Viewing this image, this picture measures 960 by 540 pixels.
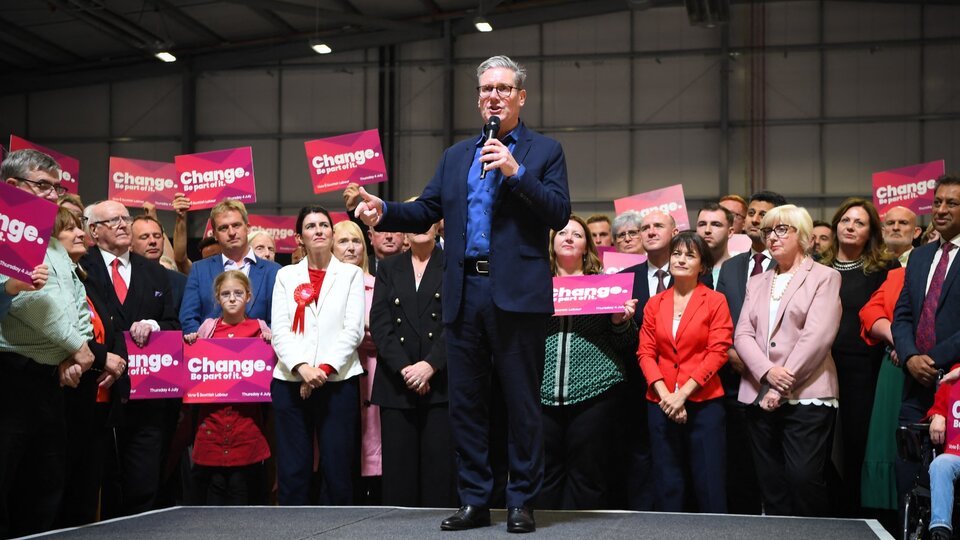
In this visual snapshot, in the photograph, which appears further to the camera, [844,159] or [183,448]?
[844,159]

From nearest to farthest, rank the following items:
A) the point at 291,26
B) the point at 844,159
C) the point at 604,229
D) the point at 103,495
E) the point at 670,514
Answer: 1. the point at 670,514
2. the point at 103,495
3. the point at 604,229
4. the point at 844,159
5. the point at 291,26

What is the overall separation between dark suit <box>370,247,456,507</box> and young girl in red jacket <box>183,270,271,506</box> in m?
0.71

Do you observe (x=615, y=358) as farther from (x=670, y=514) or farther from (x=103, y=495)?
(x=103, y=495)

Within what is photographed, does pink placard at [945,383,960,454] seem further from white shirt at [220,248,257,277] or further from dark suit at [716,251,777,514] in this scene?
white shirt at [220,248,257,277]

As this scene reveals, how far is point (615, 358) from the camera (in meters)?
4.78

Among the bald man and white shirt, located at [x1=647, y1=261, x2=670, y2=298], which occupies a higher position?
the bald man

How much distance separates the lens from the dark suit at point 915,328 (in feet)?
13.3

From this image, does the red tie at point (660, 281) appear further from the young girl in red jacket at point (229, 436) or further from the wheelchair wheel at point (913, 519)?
the young girl in red jacket at point (229, 436)

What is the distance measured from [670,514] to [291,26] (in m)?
14.0

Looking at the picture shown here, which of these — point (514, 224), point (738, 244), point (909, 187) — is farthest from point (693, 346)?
point (909, 187)

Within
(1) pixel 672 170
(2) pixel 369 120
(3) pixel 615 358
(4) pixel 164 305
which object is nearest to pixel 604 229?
(3) pixel 615 358

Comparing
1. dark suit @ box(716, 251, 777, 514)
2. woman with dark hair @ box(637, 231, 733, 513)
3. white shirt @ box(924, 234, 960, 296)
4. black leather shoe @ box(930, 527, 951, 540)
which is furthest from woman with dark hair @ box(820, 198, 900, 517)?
black leather shoe @ box(930, 527, 951, 540)

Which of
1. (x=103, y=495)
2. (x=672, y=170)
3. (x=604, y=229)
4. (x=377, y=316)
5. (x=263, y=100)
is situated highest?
(x=263, y=100)

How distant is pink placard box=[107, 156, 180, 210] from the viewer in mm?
7785
